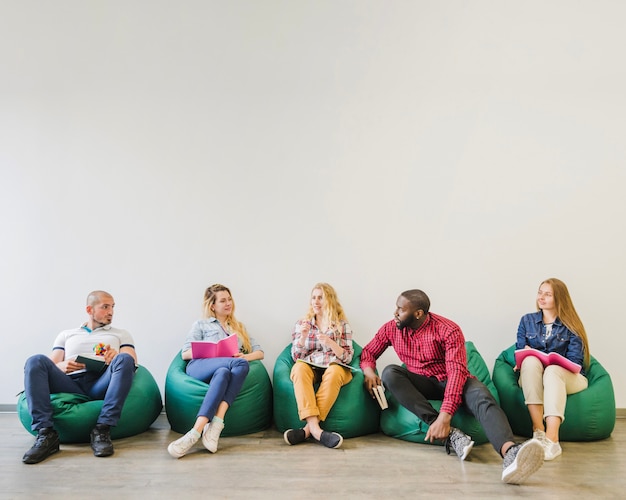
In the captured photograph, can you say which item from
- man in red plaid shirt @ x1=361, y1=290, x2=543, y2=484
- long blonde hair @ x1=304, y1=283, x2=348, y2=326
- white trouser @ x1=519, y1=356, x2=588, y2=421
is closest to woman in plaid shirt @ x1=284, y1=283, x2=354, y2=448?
long blonde hair @ x1=304, y1=283, x2=348, y2=326

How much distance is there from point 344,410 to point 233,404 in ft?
2.26

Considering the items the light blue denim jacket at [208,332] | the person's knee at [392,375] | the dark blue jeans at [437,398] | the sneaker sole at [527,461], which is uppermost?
the light blue denim jacket at [208,332]

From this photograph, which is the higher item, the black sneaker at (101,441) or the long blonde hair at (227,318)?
the long blonde hair at (227,318)

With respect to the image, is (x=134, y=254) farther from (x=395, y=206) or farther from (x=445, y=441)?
(x=445, y=441)

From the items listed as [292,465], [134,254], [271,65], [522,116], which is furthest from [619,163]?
[134,254]

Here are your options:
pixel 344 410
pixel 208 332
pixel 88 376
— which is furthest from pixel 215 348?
pixel 344 410

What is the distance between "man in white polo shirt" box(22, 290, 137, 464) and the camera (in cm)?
→ 317

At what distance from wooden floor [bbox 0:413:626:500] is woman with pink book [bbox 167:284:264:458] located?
115mm

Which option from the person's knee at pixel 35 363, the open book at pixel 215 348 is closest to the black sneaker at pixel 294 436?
the open book at pixel 215 348

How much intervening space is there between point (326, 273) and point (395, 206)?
2.37 ft

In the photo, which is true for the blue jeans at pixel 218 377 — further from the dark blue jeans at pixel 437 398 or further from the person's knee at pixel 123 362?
the dark blue jeans at pixel 437 398

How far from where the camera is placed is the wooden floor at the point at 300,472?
8.41ft

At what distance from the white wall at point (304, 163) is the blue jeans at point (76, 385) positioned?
799 mm

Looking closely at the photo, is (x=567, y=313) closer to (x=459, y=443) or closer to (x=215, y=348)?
(x=459, y=443)
